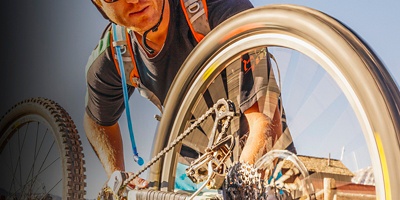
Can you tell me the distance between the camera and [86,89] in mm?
2846

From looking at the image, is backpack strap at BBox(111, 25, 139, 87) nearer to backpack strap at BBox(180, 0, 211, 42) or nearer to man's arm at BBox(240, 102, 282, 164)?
backpack strap at BBox(180, 0, 211, 42)

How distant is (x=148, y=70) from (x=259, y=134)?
2.08 feet

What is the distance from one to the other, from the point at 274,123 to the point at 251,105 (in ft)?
0.40

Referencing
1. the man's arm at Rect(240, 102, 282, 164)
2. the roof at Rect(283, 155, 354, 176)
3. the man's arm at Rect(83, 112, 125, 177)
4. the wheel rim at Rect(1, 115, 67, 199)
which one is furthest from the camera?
the wheel rim at Rect(1, 115, 67, 199)

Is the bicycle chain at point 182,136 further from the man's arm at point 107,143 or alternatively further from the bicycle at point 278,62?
the man's arm at point 107,143

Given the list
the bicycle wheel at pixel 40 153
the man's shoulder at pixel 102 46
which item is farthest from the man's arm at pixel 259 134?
the bicycle wheel at pixel 40 153

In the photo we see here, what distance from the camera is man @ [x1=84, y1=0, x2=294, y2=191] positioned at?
182 centimetres

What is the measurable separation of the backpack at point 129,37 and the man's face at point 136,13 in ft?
0.13

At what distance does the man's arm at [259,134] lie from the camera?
1729 millimetres

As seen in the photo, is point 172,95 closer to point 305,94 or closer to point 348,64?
point 305,94

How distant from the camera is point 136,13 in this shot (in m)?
2.35

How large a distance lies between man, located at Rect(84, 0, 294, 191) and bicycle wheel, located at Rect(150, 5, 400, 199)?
9cm

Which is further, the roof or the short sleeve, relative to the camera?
the short sleeve

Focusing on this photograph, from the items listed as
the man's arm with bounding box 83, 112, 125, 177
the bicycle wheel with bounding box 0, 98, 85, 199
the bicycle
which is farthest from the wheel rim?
the bicycle
